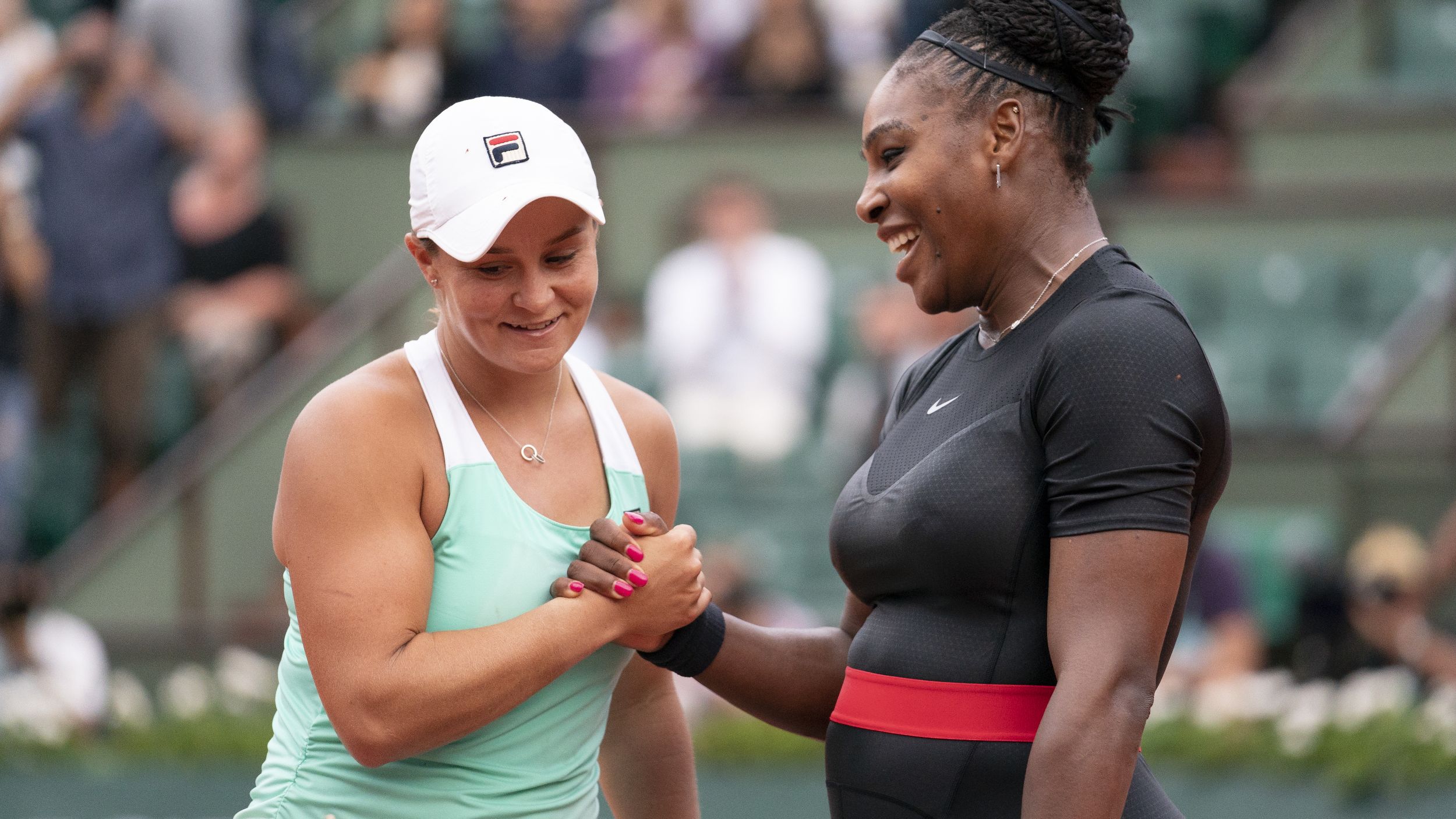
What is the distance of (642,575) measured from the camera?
2.45 m

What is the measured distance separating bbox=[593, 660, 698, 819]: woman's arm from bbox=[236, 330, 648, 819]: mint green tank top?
0.28 metres

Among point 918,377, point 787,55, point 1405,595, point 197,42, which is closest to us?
point 918,377

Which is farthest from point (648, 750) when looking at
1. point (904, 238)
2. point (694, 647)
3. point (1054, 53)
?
point (1054, 53)

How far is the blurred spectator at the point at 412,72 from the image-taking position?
8.73 meters

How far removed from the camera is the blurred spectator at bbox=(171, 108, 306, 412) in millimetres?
8141

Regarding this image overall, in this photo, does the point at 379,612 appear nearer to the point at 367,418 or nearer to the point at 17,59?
the point at 367,418

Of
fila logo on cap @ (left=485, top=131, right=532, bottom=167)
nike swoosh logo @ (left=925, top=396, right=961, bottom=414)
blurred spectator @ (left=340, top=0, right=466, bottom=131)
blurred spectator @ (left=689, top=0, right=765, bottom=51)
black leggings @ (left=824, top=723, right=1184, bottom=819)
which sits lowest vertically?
black leggings @ (left=824, top=723, right=1184, bottom=819)

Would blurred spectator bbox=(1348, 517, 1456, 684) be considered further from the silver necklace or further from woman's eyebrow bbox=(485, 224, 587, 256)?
woman's eyebrow bbox=(485, 224, 587, 256)

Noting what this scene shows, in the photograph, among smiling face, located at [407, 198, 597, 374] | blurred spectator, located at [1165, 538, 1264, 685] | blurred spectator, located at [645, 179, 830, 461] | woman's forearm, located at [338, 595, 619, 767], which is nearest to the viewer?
woman's forearm, located at [338, 595, 619, 767]

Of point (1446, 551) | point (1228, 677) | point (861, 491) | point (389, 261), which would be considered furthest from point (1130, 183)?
point (861, 491)

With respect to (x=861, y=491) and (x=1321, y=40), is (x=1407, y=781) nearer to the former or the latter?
(x=861, y=491)

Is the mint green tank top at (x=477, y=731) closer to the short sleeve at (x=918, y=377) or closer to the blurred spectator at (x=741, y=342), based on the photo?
the short sleeve at (x=918, y=377)

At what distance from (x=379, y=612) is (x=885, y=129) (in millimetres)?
986

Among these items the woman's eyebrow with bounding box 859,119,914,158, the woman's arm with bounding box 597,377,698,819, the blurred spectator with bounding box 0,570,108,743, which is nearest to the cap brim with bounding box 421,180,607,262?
the woman's eyebrow with bounding box 859,119,914,158
